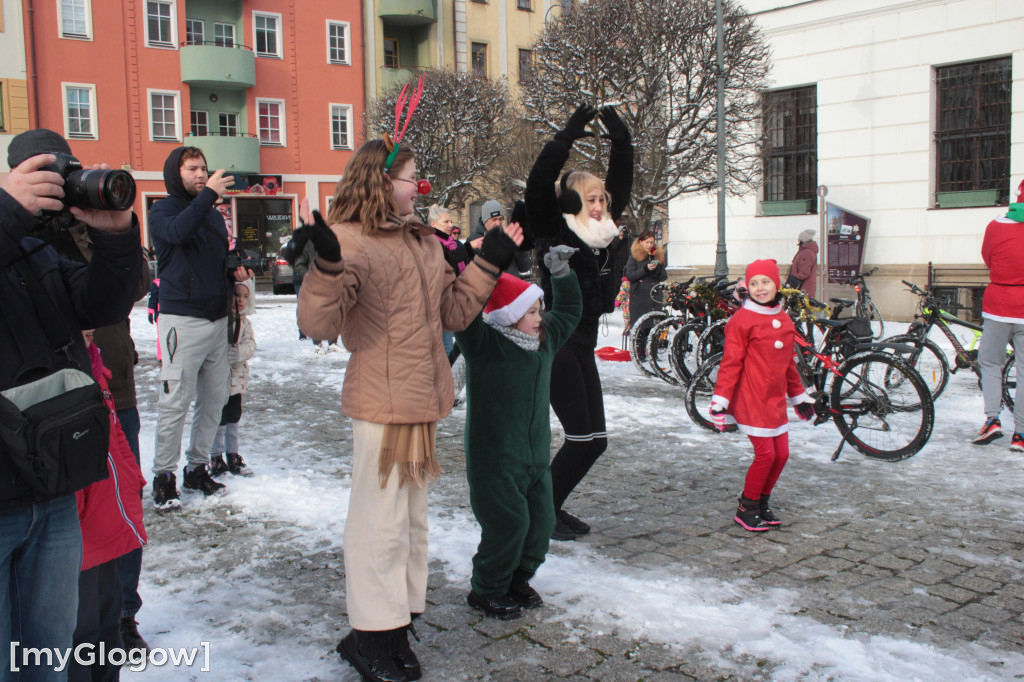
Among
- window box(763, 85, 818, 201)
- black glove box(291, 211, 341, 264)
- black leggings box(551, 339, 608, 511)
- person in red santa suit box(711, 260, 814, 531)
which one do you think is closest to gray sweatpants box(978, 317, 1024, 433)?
person in red santa suit box(711, 260, 814, 531)

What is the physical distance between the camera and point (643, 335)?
998 centimetres

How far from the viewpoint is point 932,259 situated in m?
16.3

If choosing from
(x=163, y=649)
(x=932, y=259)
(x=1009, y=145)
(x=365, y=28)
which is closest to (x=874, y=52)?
(x=1009, y=145)

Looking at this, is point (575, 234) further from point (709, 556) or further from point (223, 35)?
point (223, 35)

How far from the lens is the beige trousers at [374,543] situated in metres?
3.02

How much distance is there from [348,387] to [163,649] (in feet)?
4.06

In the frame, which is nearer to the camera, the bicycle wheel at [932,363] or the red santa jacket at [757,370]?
the red santa jacket at [757,370]

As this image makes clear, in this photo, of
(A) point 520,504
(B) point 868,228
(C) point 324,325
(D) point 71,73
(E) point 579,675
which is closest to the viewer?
(C) point 324,325

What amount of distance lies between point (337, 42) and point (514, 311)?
1241 inches

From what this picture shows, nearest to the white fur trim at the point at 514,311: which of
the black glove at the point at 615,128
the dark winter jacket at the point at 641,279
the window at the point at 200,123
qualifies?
the black glove at the point at 615,128

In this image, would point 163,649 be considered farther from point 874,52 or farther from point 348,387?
point 874,52

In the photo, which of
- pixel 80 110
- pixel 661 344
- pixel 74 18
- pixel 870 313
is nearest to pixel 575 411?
pixel 661 344

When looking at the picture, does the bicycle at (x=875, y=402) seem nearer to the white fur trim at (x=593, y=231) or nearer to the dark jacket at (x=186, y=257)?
the white fur trim at (x=593, y=231)

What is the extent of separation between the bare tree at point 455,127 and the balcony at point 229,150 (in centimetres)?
479
